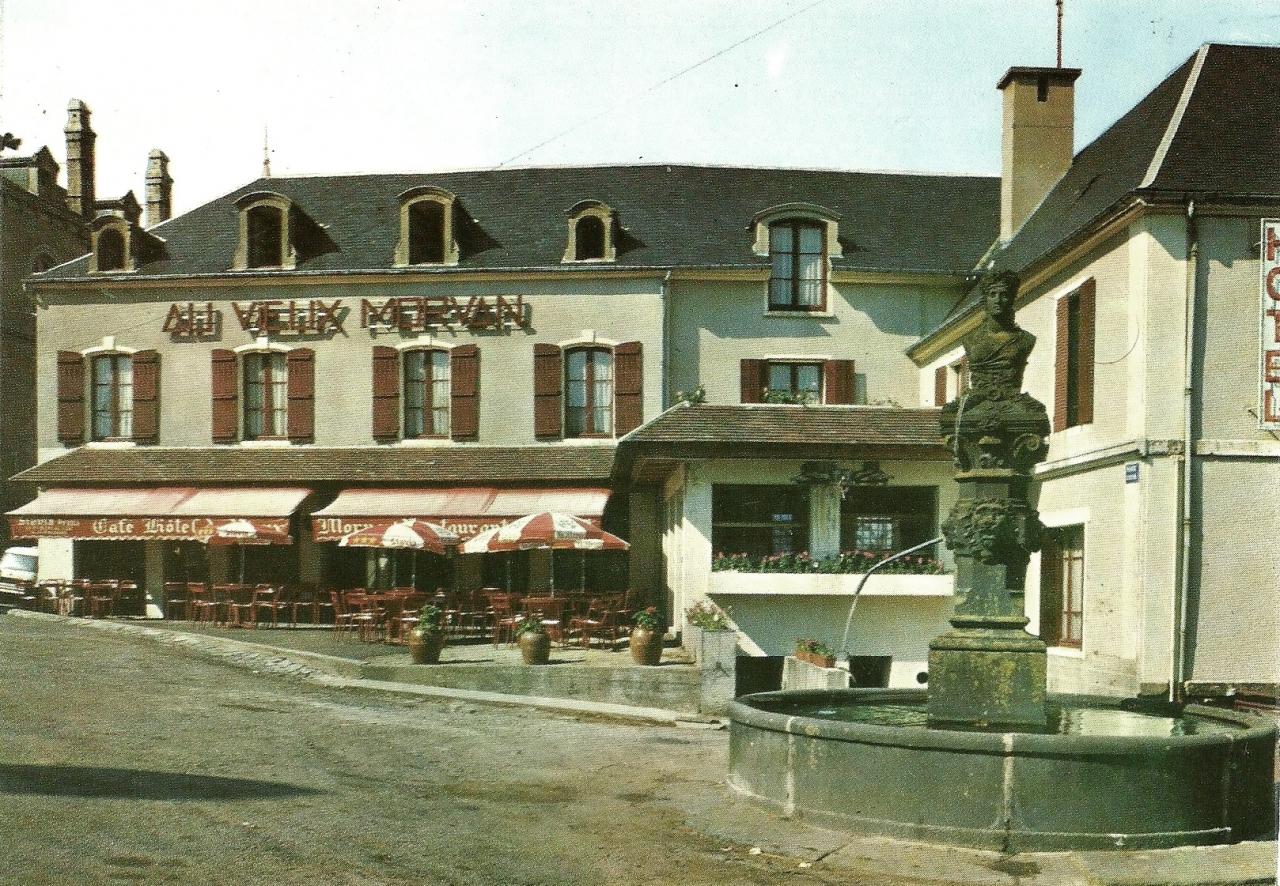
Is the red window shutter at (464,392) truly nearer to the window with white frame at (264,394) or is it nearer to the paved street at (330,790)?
the window with white frame at (264,394)

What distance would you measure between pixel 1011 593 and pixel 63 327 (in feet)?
80.5

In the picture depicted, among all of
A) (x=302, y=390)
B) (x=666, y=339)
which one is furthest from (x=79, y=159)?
(x=666, y=339)

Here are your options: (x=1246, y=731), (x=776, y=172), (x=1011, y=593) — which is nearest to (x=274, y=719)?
(x=1011, y=593)

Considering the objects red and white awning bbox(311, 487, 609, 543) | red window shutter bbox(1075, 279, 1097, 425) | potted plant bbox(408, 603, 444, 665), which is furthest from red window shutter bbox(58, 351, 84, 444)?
red window shutter bbox(1075, 279, 1097, 425)

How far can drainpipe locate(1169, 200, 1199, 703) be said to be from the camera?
54.1 ft

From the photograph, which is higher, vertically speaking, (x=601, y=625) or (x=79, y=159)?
(x=79, y=159)

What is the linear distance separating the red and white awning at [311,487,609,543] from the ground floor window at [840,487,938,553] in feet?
16.5

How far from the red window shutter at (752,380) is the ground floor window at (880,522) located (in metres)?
5.63

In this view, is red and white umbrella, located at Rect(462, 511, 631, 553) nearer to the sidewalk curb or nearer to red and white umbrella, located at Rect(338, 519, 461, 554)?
red and white umbrella, located at Rect(338, 519, 461, 554)

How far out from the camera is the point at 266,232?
2958 cm

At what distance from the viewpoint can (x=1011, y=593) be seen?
10.5 m

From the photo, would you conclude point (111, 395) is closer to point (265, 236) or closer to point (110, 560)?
point (110, 560)

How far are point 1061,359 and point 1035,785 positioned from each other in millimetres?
11940

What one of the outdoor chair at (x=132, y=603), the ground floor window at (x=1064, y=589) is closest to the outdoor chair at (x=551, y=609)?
the ground floor window at (x=1064, y=589)
